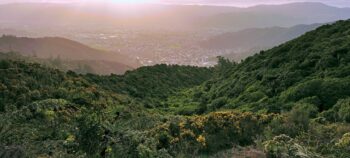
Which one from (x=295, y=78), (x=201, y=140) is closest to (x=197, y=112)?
(x=295, y=78)

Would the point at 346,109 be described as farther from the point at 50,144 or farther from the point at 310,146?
the point at 50,144

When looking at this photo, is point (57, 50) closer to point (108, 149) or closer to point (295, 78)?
point (295, 78)

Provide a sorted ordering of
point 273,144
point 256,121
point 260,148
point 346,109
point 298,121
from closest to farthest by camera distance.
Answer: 1. point 273,144
2. point 260,148
3. point 298,121
4. point 256,121
5. point 346,109

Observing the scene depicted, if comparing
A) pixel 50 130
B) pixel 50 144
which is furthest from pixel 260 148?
pixel 50 130

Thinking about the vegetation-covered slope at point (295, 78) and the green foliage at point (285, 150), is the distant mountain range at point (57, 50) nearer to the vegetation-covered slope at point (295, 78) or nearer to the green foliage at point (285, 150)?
the vegetation-covered slope at point (295, 78)

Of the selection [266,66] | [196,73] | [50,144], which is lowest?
[196,73]

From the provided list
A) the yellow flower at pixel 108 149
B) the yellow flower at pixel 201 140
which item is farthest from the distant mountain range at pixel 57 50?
the yellow flower at pixel 108 149

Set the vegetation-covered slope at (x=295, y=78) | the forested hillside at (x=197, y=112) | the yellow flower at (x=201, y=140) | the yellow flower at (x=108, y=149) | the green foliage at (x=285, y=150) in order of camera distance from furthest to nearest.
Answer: the vegetation-covered slope at (x=295, y=78)
the yellow flower at (x=201, y=140)
the forested hillside at (x=197, y=112)
the yellow flower at (x=108, y=149)
the green foliage at (x=285, y=150)

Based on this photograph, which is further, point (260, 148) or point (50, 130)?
point (50, 130)
